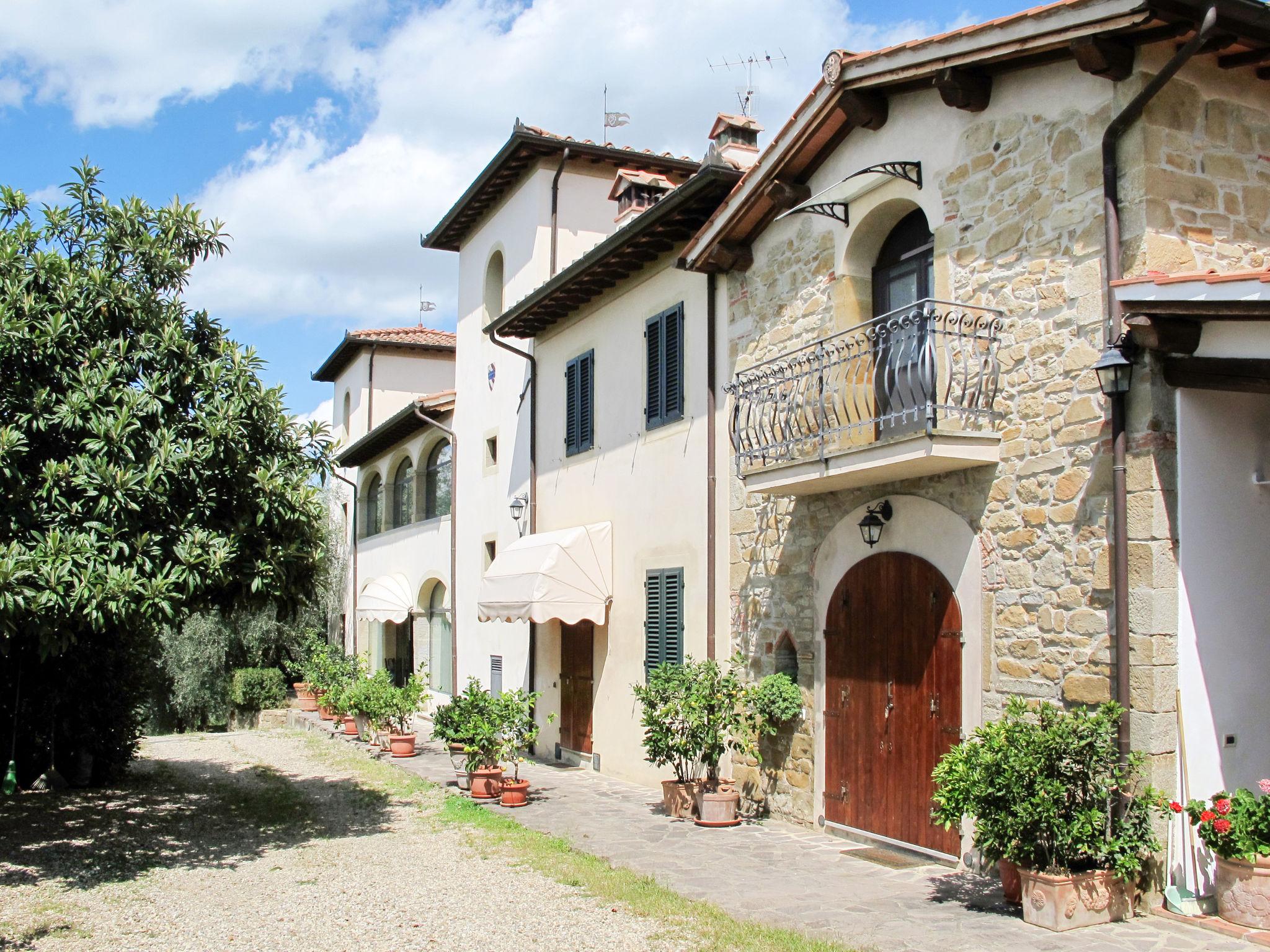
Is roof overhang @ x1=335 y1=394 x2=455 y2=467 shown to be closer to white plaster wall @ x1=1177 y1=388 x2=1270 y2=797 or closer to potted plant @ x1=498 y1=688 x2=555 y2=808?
potted plant @ x1=498 y1=688 x2=555 y2=808

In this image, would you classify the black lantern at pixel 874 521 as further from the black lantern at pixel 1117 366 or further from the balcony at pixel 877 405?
the black lantern at pixel 1117 366

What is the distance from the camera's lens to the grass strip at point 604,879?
715 cm

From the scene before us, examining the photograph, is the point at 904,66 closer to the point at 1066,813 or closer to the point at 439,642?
the point at 1066,813

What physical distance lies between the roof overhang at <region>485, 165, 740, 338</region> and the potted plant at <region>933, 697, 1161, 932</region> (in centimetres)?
705

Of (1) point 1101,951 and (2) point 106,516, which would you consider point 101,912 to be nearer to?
(2) point 106,516

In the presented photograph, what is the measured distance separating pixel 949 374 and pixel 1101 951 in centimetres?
402

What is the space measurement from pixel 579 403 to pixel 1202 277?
1048cm

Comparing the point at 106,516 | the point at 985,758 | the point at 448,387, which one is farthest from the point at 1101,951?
the point at 448,387

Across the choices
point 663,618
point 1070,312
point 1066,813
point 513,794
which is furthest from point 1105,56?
point 513,794

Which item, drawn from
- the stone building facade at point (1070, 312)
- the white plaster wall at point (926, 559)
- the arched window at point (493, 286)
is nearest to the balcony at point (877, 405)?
the stone building facade at point (1070, 312)

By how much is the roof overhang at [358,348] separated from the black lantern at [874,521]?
22.0 meters

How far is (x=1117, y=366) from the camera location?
7.48 meters

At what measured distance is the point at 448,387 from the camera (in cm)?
3145

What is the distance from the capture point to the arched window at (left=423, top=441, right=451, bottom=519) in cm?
2372
